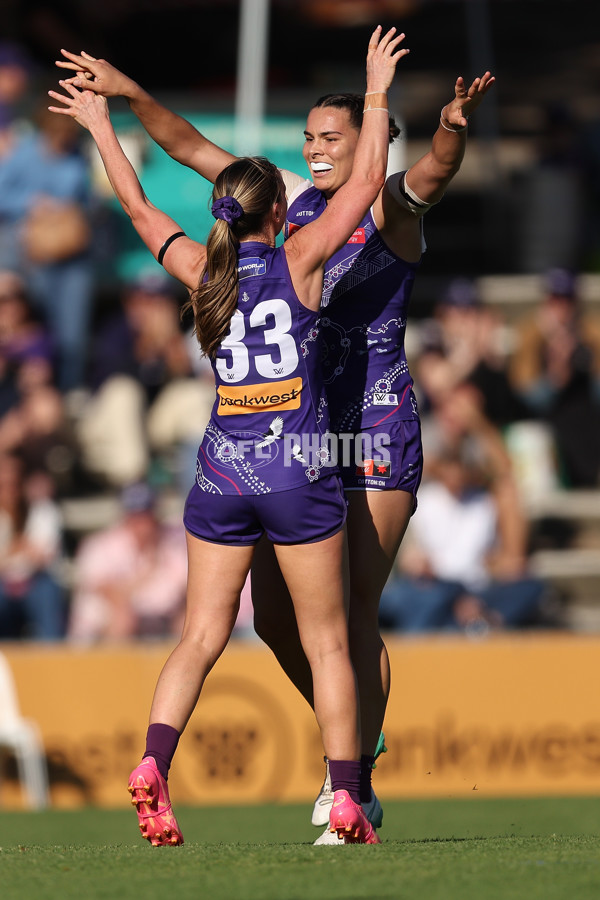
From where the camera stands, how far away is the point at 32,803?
8852mm

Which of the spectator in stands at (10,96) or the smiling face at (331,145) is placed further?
the spectator in stands at (10,96)

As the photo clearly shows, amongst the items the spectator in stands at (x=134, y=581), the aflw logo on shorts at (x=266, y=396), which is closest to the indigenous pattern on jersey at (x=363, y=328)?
the aflw logo on shorts at (x=266, y=396)

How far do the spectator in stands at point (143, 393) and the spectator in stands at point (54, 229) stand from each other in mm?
346

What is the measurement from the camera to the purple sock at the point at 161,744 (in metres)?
4.25

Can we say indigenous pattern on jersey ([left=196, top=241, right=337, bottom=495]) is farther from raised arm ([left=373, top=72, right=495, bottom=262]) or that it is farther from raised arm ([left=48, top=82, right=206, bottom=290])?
raised arm ([left=373, top=72, right=495, bottom=262])

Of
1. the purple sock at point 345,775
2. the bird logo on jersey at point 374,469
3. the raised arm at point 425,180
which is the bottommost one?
the purple sock at point 345,775

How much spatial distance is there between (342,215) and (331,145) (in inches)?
24.2

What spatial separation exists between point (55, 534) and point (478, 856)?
6.44 meters

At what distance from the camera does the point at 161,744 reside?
168 inches

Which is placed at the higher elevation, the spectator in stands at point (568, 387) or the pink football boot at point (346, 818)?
the spectator in stands at point (568, 387)

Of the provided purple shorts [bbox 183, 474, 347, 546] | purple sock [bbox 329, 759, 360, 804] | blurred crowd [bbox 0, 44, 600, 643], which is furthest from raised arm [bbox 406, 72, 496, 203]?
blurred crowd [bbox 0, 44, 600, 643]

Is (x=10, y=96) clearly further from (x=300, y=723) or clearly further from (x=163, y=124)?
(x=163, y=124)

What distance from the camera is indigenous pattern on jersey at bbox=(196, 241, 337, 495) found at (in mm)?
4289

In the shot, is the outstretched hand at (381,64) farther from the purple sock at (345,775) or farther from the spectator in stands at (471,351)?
the spectator in stands at (471,351)
